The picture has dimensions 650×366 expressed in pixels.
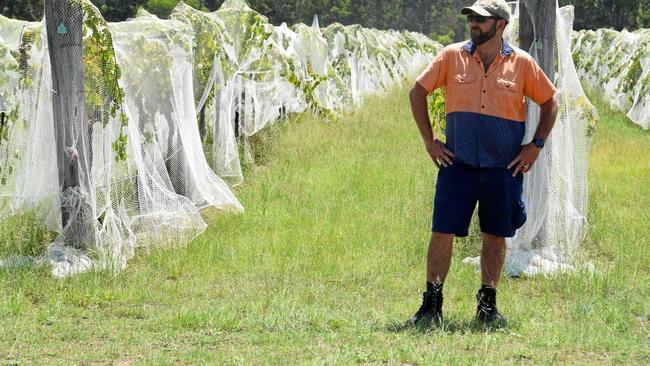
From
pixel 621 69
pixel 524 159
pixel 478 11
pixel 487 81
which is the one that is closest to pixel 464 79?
pixel 487 81

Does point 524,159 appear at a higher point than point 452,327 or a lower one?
higher

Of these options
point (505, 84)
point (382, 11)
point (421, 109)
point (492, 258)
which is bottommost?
point (492, 258)

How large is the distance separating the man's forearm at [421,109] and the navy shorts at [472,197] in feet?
0.71

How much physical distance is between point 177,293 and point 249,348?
1.48 metres

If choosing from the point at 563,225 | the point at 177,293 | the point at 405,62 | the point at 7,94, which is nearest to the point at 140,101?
the point at 7,94

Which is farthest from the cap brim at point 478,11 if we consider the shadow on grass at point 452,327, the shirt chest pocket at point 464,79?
the shadow on grass at point 452,327

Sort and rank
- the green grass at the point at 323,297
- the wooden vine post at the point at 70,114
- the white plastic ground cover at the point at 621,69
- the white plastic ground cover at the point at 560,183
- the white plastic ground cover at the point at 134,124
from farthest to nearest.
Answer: the white plastic ground cover at the point at 621,69 → the white plastic ground cover at the point at 560,183 → the white plastic ground cover at the point at 134,124 → the wooden vine post at the point at 70,114 → the green grass at the point at 323,297

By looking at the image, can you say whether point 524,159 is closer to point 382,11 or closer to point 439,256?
point 439,256

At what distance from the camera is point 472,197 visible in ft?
16.2

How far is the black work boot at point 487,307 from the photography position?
16.5 feet

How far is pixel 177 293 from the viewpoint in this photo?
5926mm

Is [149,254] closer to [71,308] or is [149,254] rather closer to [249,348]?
[71,308]

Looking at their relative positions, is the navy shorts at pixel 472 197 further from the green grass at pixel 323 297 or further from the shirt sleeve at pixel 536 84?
the green grass at pixel 323 297

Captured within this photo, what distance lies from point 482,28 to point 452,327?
4.92 feet
